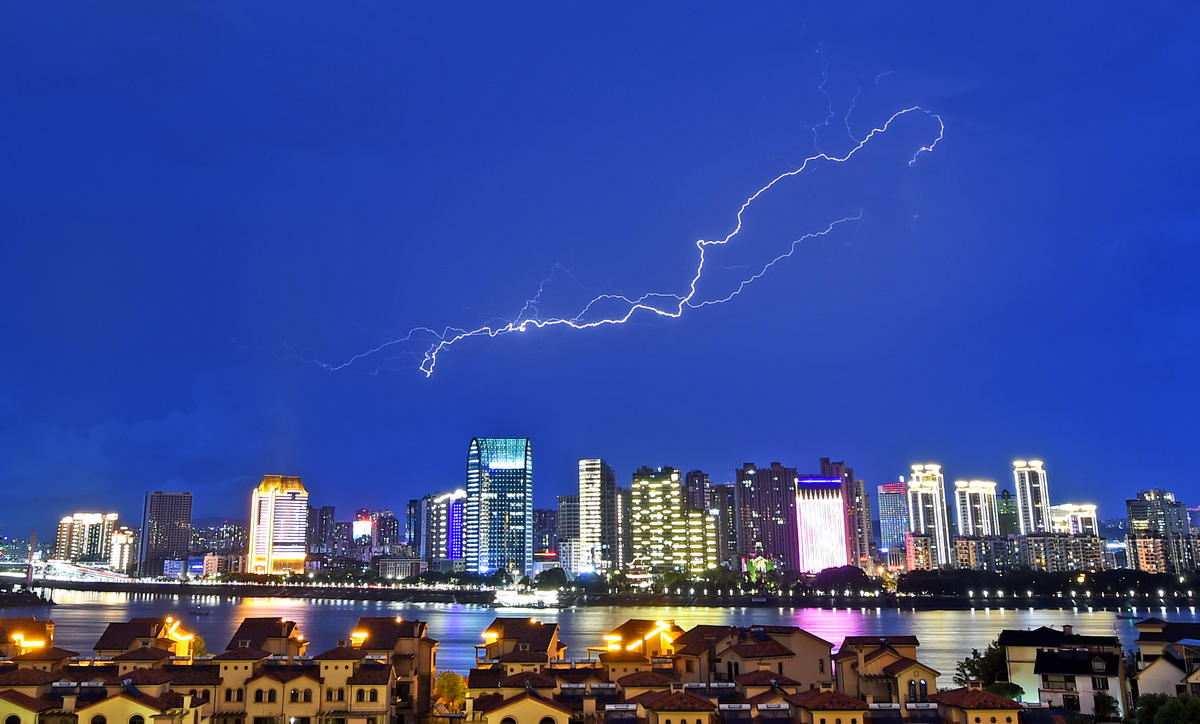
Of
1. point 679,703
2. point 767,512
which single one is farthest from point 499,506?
point 679,703

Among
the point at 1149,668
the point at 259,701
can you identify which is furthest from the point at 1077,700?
the point at 259,701

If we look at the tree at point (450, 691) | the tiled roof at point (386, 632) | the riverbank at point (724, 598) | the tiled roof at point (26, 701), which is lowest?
the tree at point (450, 691)

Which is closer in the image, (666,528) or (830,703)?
(830,703)

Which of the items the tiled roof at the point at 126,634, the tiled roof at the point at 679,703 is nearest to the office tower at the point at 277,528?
the tiled roof at the point at 126,634

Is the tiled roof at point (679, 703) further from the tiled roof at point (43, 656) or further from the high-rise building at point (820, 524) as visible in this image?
the high-rise building at point (820, 524)

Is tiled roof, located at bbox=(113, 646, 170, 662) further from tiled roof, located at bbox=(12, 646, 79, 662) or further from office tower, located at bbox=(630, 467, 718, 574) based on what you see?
office tower, located at bbox=(630, 467, 718, 574)

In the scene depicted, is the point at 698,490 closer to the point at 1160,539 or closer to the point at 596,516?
the point at 596,516
